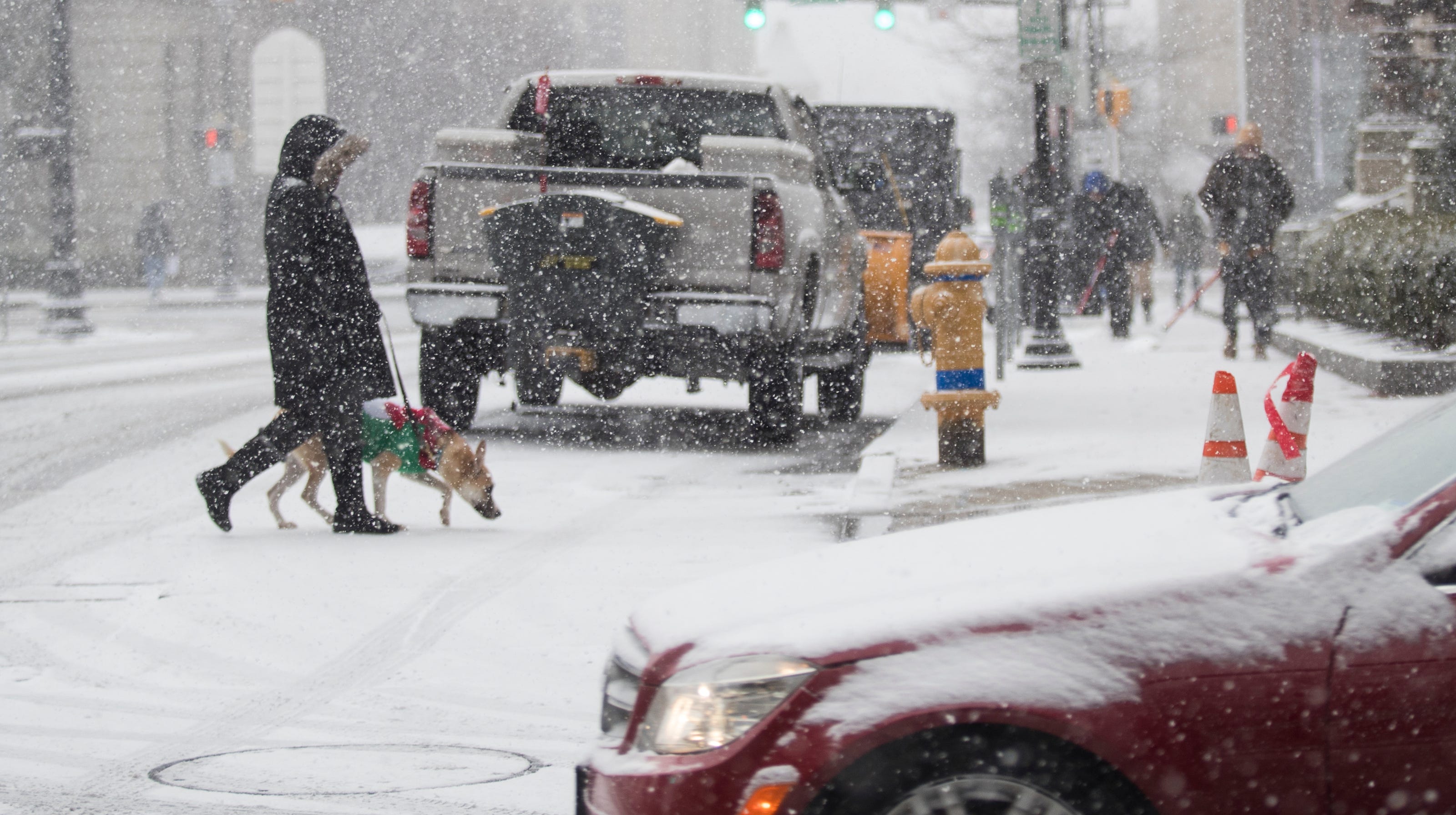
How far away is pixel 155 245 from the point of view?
40219 mm

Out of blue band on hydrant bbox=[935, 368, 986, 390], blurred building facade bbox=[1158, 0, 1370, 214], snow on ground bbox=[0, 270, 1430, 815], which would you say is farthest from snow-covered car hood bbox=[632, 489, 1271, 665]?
blurred building facade bbox=[1158, 0, 1370, 214]

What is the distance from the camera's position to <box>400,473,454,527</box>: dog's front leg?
334 inches

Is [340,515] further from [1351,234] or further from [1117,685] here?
[1351,234]

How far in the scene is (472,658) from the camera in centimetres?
605

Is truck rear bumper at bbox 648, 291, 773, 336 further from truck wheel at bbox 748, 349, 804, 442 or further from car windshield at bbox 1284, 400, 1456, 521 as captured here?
car windshield at bbox 1284, 400, 1456, 521

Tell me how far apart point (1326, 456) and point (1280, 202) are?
725cm

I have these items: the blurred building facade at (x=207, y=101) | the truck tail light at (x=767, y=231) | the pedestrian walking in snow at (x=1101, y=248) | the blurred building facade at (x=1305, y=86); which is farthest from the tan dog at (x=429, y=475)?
the blurred building facade at (x=207, y=101)

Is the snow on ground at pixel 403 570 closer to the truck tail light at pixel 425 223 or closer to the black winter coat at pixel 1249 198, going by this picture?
the truck tail light at pixel 425 223

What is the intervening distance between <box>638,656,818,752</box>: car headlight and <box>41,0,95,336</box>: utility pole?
24.1m

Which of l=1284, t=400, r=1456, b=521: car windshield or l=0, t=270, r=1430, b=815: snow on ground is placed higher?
l=1284, t=400, r=1456, b=521: car windshield

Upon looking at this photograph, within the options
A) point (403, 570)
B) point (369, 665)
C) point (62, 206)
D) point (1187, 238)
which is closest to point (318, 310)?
point (403, 570)

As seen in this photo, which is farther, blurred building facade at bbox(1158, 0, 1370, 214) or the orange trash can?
blurred building facade at bbox(1158, 0, 1370, 214)

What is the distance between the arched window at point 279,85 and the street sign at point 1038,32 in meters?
32.3

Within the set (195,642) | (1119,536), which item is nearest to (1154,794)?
(1119,536)
